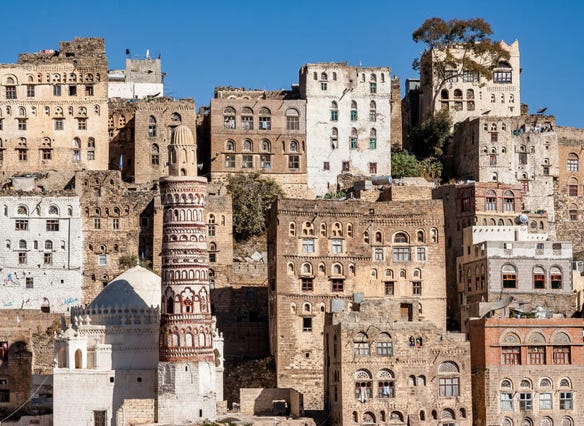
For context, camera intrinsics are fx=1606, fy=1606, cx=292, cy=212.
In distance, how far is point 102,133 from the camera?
110188 mm

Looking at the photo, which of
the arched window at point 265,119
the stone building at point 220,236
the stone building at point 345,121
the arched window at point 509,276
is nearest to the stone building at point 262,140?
the arched window at point 265,119

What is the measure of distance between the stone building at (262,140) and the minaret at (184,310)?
29.5 meters

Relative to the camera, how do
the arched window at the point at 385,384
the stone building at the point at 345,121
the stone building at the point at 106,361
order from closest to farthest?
→ the stone building at the point at 106,361 < the arched window at the point at 385,384 < the stone building at the point at 345,121

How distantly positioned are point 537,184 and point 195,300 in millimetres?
38207

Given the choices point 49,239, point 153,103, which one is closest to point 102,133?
point 153,103

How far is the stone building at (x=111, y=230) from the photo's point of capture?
335ft

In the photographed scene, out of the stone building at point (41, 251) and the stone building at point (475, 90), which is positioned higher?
the stone building at point (475, 90)

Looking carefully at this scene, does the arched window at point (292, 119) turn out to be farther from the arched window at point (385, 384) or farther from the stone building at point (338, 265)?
the arched window at point (385, 384)

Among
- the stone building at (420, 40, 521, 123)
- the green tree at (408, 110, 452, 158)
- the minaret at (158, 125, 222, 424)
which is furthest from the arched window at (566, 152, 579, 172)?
the minaret at (158, 125, 222, 424)

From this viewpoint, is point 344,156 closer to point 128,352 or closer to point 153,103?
point 153,103

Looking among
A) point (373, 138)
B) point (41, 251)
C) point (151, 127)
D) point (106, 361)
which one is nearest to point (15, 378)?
point (106, 361)

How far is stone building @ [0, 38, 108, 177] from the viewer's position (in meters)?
110

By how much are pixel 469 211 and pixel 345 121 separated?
17201mm

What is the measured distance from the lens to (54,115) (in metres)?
110
